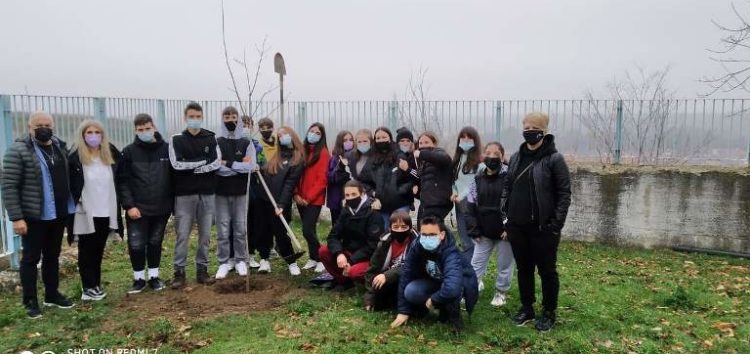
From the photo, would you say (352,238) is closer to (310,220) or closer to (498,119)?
(310,220)

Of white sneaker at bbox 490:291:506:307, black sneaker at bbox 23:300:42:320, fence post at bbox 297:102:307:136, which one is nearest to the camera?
black sneaker at bbox 23:300:42:320

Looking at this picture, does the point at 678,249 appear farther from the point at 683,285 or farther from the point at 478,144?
the point at 478,144

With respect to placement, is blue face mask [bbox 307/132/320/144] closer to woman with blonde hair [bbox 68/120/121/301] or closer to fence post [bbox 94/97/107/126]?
woman with blonde hair [bbox 68/120/121/301]

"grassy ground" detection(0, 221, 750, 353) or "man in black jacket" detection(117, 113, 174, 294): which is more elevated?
"man in black jacket" detection(117, 113, 174, 294)

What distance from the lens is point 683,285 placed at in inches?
267

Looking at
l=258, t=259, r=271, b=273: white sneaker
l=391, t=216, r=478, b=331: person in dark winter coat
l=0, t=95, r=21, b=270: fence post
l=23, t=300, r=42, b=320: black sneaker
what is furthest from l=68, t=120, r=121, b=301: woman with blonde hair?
l=391, t=216, r=478, b=331: person in dark winter coat

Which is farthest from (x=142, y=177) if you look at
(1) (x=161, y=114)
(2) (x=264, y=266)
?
(1) (x=161, y=114)

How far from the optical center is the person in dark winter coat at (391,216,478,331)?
16.0 feet

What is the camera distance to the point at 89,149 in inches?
226

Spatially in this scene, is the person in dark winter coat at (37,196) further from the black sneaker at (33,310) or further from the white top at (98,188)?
the white top at (98,188)

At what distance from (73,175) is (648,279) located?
6.74 m

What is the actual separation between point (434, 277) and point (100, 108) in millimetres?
7045

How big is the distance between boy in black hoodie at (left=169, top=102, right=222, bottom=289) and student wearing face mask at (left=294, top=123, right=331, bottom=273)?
1077mm

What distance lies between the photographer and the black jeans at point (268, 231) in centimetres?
699
